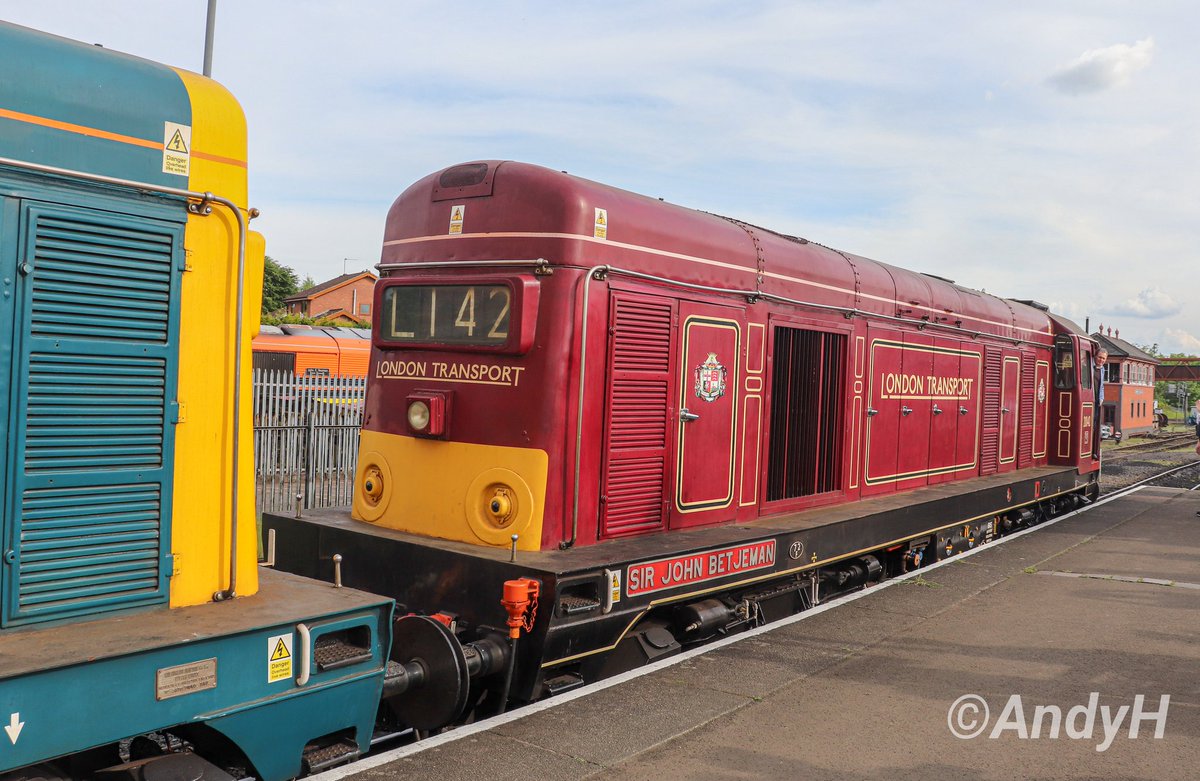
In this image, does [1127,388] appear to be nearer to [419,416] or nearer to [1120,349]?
[1120,349]

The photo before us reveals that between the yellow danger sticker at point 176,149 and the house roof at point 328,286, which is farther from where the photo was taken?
the house roof at point 328,286

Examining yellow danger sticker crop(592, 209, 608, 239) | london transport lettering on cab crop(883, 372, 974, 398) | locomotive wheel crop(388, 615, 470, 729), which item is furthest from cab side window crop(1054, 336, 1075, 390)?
locomotive wheel crop(388, 615, 470, 729)

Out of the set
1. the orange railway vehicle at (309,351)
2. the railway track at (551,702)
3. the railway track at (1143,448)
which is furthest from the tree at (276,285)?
the railway track at (551,702)

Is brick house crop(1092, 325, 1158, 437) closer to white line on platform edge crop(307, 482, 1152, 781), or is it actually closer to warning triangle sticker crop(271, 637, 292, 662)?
white line on platform edge crop(307, 482, 1152, 781)

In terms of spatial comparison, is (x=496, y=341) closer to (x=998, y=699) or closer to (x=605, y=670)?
(x=605, y=670)

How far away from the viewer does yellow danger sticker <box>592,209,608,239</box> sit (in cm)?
552

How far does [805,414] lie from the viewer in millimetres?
7723

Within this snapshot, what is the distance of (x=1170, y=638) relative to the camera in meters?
6.72

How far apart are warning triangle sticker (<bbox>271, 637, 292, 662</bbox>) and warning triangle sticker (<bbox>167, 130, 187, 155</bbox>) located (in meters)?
1.90

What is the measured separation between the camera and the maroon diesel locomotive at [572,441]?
504cm

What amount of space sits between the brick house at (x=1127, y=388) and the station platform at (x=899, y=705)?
41775 mm

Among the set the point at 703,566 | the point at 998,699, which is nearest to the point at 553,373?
the point at 703,566

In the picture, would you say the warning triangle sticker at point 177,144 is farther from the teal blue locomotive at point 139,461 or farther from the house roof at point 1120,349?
the house roof at point 1120,349

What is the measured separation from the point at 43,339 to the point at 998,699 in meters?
5.08
